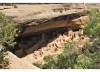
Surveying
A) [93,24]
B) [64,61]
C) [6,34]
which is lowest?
[64,61]

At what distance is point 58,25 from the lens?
18.2 metres

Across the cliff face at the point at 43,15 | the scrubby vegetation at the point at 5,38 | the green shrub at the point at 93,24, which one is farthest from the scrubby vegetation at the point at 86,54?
the scrubby vegetation at the point at 5,38

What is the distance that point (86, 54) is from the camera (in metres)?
15.3

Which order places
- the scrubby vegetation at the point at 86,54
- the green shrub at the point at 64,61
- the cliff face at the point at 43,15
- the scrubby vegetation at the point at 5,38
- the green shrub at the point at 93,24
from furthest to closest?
1. the cliff face at the point at 43,15
2. the green shrub at the point at 93,24
3. the green shrub at the point at 64,61
4. the scrubby vegetation at the point at 86,54
5. the scrubby vegetation at the point at 5,38

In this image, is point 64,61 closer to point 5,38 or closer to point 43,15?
point 5,38

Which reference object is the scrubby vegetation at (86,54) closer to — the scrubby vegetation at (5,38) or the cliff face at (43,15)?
the cliff face at (43,15)

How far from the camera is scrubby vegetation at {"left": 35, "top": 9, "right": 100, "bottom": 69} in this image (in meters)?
13.8

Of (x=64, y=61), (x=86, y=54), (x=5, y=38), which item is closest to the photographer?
(x=5, y=38)

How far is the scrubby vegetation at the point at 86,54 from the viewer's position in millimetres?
13805

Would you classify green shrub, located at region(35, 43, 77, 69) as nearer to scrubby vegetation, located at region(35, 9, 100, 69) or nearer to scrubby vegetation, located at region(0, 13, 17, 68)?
scrubby vegetation, located at region(35, 9, 100, 69)

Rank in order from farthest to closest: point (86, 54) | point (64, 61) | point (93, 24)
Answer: point (93, 24), point (86, 54), point (64, 61)

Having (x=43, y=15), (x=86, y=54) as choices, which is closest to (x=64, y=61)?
(x=86, y=54)

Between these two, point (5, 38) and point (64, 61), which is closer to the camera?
point (5, 38)

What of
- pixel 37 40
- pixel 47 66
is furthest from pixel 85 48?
pixel 37 40
